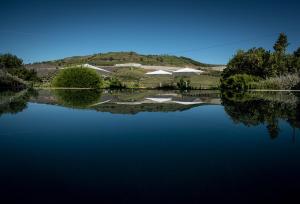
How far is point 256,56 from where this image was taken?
33188 mm

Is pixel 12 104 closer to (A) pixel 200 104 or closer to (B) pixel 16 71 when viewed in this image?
(A) pixel 200 104

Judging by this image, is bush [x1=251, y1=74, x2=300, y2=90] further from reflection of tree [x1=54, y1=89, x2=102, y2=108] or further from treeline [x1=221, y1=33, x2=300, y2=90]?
reflection of tree [x1=54, y1=89, x2=102, y2=108]

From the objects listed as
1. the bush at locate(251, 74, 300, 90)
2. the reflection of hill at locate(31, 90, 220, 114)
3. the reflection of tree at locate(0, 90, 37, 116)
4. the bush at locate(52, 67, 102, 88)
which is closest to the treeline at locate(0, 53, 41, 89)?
the bush at locate(52, 67, 102, 88)

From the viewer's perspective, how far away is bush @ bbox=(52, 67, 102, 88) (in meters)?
31.2

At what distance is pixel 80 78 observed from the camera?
103ft

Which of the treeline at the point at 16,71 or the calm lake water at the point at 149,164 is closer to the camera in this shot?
the calm lake water at the point at 149,164

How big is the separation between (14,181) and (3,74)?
85.6 feet

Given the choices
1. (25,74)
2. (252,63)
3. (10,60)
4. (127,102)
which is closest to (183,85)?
(252,63)

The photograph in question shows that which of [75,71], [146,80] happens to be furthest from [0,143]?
[146,80]

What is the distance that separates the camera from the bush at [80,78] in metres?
31.2

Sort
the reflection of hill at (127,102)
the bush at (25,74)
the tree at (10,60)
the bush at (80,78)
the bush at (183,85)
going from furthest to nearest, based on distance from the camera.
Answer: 1. the tree at (10,60)
2. the bush at (25,74)
3. the bush at (183,85)
4. the bush at (80,78)
5. the reflection of hill at (127,102)

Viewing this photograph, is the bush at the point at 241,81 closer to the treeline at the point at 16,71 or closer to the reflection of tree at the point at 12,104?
the treeline at the point at 16,71

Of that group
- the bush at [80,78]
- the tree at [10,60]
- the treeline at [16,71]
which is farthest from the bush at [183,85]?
the tree at [10,60]

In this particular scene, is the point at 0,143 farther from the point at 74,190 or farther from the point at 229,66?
the point at 229,66
